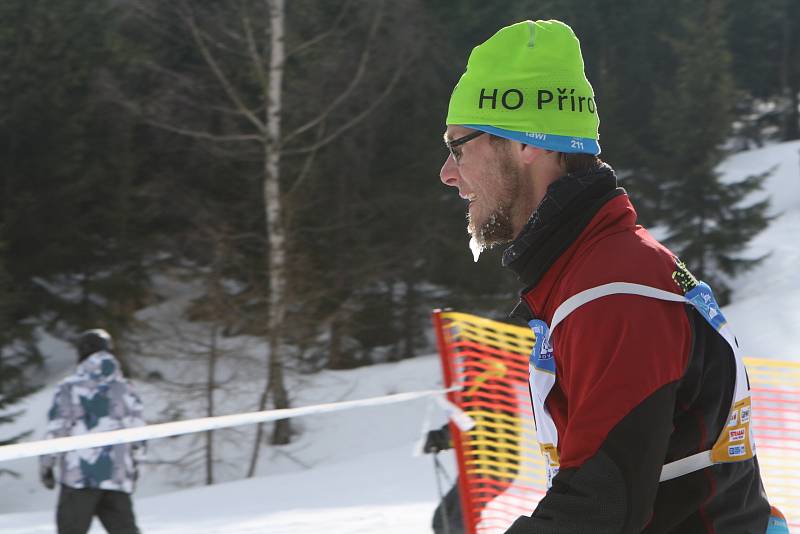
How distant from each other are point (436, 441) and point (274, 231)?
906 centimetres

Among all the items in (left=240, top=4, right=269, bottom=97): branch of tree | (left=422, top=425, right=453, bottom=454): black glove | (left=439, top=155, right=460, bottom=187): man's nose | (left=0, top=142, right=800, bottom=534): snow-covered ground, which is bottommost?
(left=439, top=155, right=460, bottom=187): man's nose

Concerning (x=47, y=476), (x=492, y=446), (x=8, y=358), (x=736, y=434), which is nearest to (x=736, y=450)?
(x=736, y=434)

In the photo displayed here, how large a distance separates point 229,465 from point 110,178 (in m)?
7.14

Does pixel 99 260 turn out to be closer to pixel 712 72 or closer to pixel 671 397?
pixel 712 72

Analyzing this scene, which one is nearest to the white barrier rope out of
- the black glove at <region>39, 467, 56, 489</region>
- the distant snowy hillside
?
the black glove at <region>39, 467, 56, 489</region>

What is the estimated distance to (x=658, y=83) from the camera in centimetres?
2916

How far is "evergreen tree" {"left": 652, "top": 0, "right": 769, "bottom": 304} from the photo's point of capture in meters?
21.1

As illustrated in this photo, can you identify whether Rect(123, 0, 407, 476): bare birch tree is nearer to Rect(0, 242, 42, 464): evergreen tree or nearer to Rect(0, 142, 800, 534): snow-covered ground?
Rect(0, 142, 800, 534): snow-covered ground

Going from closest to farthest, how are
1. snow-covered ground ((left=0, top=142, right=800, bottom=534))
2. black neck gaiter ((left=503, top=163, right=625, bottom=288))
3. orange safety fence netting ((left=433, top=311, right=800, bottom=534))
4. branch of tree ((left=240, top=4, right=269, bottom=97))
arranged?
black neck gaiter ((left=503, top=163, right=625, bottom=288)) < orange safety fence netting ((left=433, top=311, right=800, bottom=534)) < snow-covered ground ((left=0, top=142, right=800, bottom=534)) < branch of tree ((left=240, top=4, right=269, bottom=97))

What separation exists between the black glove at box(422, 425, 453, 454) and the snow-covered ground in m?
0.62

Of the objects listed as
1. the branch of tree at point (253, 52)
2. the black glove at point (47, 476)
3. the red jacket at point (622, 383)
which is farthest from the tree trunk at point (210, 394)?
the red jacket at point (622, 383)

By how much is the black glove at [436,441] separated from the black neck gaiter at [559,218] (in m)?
2.76

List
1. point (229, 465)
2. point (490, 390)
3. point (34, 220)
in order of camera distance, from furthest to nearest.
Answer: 1. point (34, 220)
2. point (229, 465)
3. point (490, 390)

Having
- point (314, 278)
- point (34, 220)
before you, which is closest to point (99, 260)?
point (34, 220)
